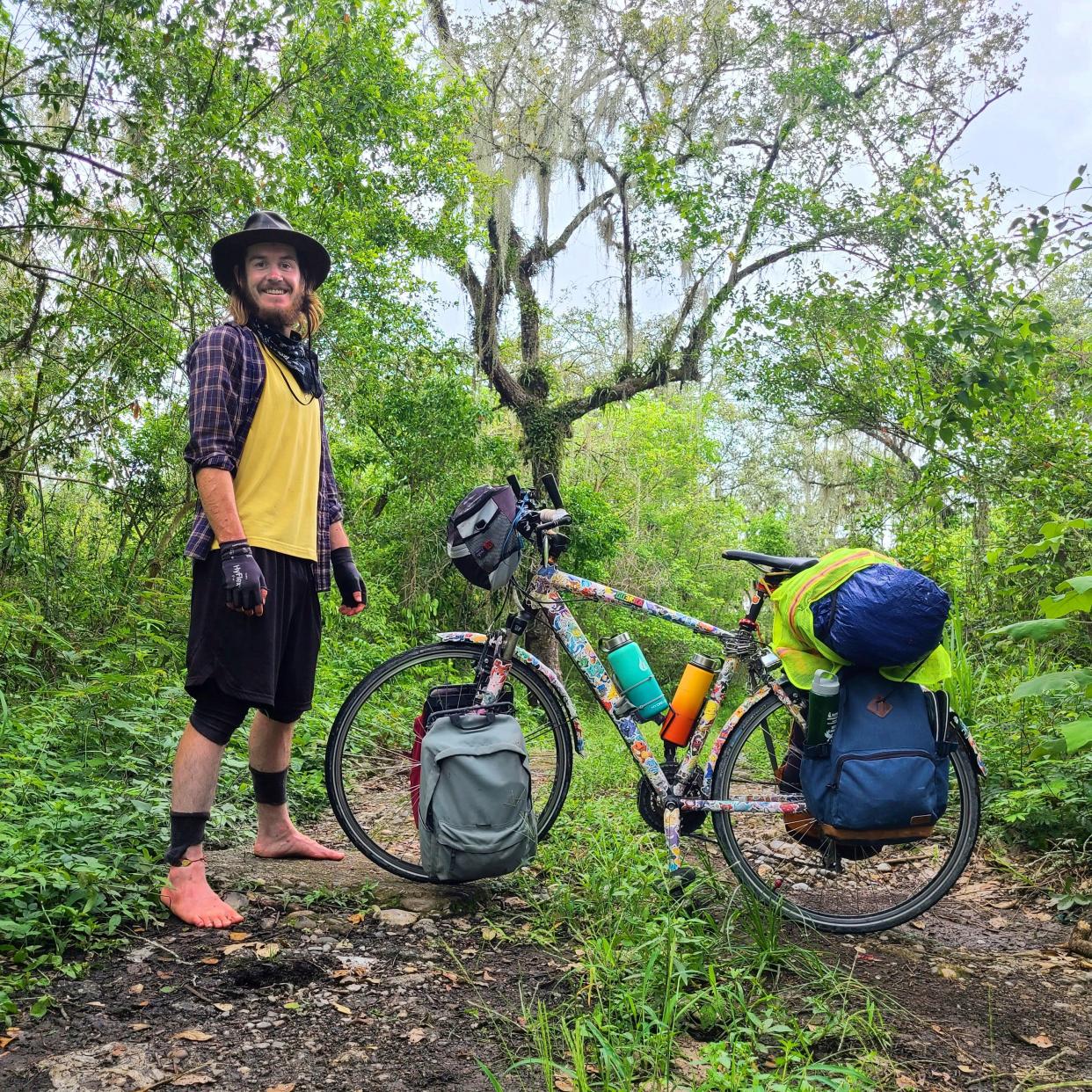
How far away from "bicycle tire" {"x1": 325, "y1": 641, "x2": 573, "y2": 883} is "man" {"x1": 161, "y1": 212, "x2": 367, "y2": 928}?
164 mm

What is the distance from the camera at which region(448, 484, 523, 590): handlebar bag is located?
2.72 metres

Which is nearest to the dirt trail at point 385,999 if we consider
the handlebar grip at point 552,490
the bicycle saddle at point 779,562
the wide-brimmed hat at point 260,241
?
the bicycle saddle at point 779,562

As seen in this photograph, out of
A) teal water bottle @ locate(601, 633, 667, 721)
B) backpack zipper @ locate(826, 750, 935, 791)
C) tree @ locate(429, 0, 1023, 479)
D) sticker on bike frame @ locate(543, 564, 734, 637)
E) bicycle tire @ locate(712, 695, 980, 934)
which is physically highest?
tree @ locate(429, 0, 1023, 479)

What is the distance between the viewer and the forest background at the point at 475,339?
3.40 meters

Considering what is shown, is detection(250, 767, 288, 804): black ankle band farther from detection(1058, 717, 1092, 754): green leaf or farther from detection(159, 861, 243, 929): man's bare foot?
detection(1058, 717, 1092, 754): green leaf

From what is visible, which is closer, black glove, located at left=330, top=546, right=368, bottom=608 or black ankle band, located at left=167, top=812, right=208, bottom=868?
black ankle band, located at left=167, top=812, right=208, bottom=868

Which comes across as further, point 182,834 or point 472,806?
point 472,806

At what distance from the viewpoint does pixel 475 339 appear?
1227cm

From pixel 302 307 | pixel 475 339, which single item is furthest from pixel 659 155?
pixel 302 307

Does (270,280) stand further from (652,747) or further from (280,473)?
(652,747)

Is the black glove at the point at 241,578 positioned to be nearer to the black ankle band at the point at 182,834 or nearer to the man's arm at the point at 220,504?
the man's arm at the point at 220,504

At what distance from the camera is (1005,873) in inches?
129

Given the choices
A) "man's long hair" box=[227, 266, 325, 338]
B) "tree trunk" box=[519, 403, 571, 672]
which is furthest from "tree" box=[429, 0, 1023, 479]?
"man's long hair" box=[227, 266, 325, 338]

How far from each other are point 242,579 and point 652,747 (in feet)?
4.93
